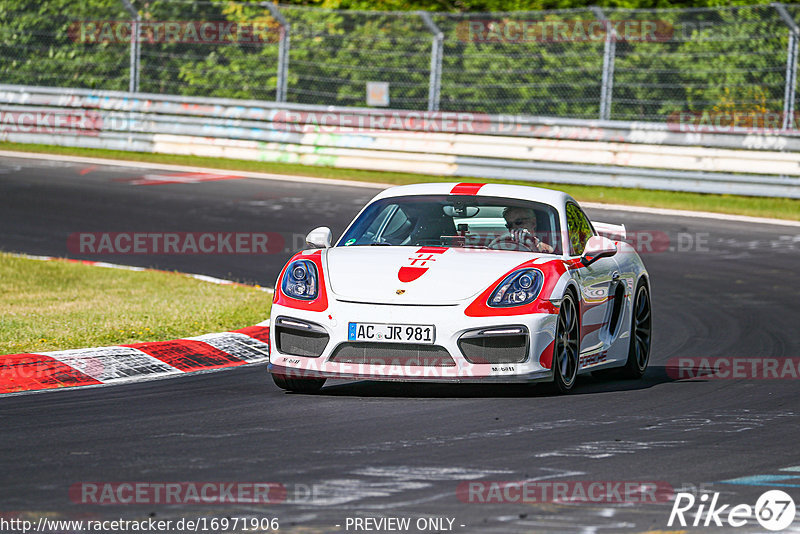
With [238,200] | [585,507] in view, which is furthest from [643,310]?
[238,200]

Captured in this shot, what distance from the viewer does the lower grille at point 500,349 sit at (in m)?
7.65

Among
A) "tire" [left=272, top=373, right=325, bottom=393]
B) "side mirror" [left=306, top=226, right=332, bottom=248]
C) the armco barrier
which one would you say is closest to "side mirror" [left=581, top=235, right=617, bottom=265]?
"side mirror" [left=306, top=226, right=332, bottom=248]

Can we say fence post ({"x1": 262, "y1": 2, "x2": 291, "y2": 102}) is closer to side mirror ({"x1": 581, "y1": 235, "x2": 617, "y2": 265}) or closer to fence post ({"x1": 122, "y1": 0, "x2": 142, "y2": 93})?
fence post ({"x1": 122, "y1": 0, "x2": 142, "y2": 93})

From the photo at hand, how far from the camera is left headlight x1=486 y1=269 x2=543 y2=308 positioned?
25.5 ft

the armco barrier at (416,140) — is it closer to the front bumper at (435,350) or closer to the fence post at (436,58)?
the fence post at (436,58)

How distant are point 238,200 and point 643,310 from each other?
1033 cm

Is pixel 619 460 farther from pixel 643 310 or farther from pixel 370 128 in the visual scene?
pixel 370 128

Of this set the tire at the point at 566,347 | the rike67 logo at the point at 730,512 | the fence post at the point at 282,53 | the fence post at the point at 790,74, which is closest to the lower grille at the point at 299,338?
the tire at the point at 566,347

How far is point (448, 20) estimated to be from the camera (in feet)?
71.9

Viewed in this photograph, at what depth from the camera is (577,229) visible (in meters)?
9.23

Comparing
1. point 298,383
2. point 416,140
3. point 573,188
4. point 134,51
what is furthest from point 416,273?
point 134,51

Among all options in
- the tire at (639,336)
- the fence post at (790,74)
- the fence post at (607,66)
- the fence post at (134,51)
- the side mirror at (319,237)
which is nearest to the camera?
the side mirror at (319,237)

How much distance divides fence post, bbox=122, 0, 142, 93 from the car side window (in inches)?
615

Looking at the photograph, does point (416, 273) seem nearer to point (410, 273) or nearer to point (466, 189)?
point (410, 273)
